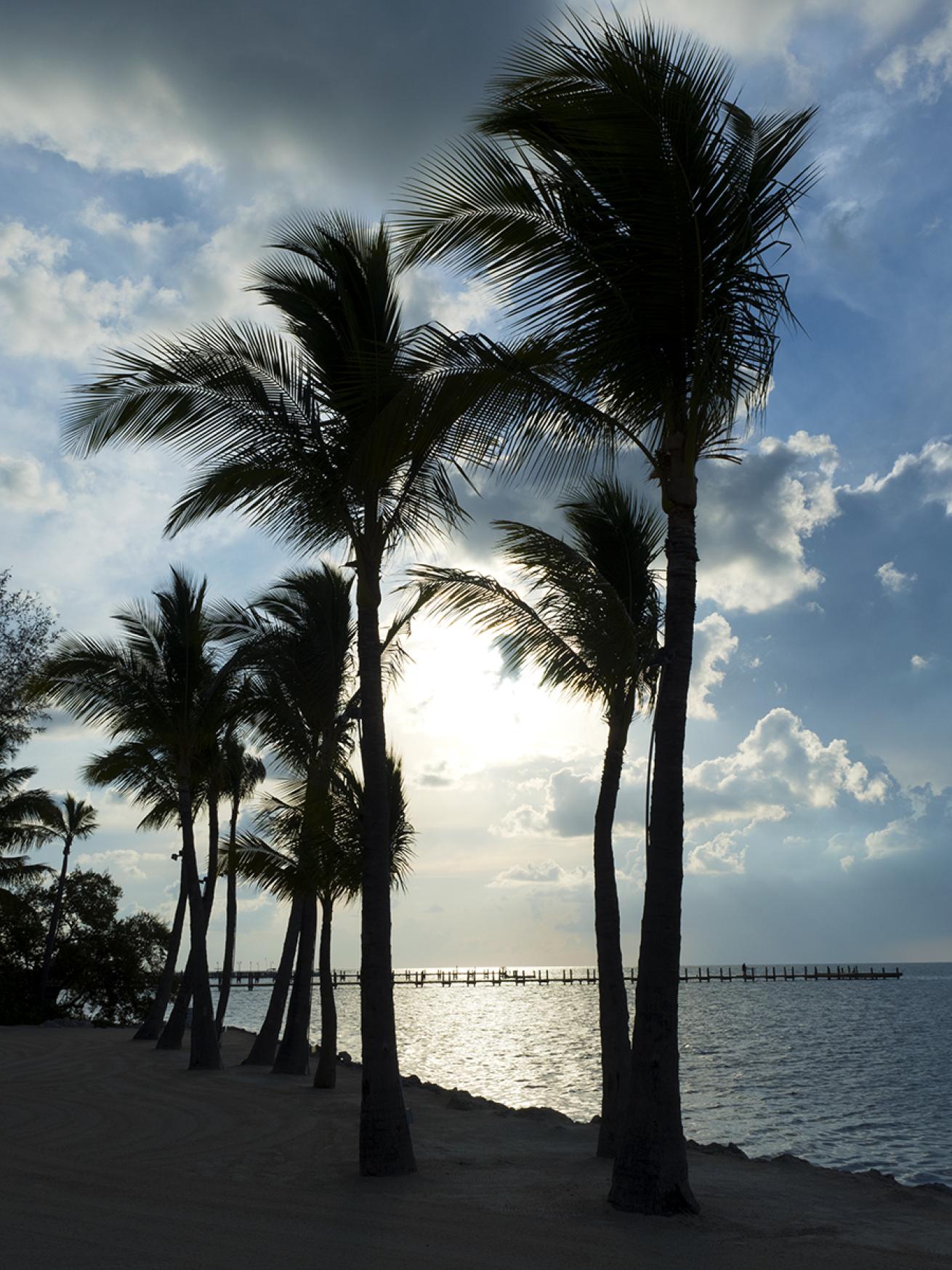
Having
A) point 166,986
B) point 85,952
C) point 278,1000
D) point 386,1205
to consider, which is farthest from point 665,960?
point 85,952

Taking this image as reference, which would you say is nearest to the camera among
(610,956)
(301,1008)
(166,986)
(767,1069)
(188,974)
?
(610,956)

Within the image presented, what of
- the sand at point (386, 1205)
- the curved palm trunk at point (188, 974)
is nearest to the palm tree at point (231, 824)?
the curved palm trunk at point (188, 974)

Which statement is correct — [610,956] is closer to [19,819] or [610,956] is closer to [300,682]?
[300,682]

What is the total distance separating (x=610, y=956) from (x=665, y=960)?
11.3ft

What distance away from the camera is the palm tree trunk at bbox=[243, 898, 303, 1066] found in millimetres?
19953

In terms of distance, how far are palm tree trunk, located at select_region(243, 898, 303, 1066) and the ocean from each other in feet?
21.7

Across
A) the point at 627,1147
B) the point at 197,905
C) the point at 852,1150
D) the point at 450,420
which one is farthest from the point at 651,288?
the point at 852,1150

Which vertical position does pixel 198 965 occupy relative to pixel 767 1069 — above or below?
above

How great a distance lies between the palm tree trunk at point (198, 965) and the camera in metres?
20.0

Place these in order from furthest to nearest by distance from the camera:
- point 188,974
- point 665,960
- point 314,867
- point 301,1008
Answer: point 188,974
point 301,1008
point 314,867
point 665,960

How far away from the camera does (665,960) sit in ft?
25.1

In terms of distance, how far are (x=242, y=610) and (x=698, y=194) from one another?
13266 mm

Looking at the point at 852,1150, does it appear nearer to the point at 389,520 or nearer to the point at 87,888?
the point at 389,520

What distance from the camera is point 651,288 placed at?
27.0 ft
